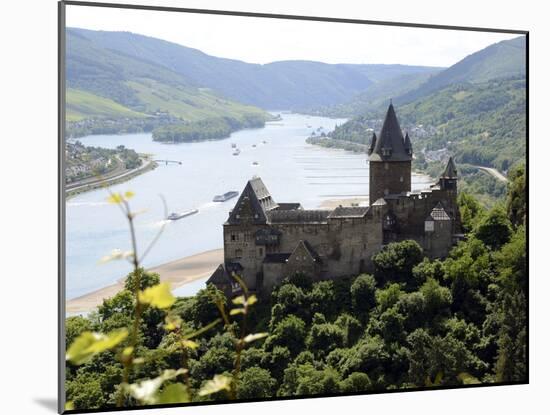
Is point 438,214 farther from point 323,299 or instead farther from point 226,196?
point 226,196

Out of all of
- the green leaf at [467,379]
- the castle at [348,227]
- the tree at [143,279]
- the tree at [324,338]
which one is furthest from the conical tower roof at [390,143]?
the tree at [143,279]

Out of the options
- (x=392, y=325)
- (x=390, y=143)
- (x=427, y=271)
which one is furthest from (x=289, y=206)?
(x=427, y=271)

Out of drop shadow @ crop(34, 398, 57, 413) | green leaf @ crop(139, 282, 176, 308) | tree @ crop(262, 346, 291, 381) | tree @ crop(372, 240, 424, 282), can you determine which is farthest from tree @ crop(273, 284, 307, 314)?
green leaf @ crop(139, 282, 176, 308)

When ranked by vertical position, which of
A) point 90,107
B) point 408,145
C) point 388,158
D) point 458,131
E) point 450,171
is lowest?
point 450,171

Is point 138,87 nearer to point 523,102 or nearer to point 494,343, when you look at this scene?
point 523,102

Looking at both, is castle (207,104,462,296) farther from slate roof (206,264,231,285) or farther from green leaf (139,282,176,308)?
green leaf (139,282,176,308)

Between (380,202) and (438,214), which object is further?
(438,214)
